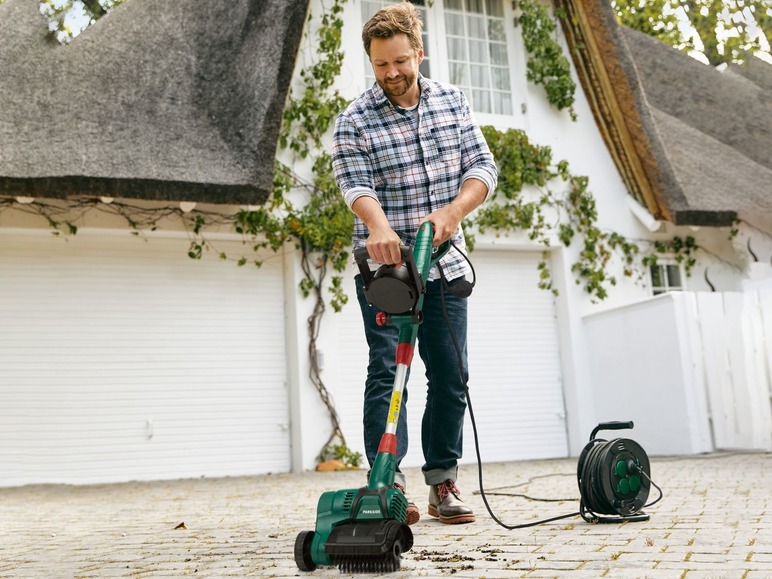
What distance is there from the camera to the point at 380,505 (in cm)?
220

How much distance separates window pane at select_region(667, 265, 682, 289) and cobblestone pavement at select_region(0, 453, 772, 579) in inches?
158

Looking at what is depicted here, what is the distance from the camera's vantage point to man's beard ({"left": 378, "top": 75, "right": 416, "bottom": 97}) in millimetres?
3082

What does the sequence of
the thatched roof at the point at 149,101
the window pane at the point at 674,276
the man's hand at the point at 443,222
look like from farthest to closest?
the window pane at the point at 674,276 < the thatched roof at the point at 149,101 < the man's hand at the point at 443,222

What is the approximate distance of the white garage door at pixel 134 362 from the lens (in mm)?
7094

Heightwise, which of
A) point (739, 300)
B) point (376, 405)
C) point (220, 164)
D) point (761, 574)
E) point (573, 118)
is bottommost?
point (761, 574)

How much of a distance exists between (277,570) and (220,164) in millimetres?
5191

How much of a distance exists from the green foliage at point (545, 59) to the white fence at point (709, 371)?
248 centimetres

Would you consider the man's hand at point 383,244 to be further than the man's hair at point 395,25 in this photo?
No

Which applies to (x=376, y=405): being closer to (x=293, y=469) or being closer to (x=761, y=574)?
(x=761, y=574)

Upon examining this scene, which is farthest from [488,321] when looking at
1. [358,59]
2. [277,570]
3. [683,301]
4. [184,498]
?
[277,570]

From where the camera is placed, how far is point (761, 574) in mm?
2004

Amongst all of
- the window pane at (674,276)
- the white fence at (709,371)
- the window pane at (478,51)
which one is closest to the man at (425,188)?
the white fence at (709,371)

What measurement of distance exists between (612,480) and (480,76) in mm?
6569

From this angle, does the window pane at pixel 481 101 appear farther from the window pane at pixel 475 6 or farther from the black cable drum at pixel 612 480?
the black cable drum at pixel 612 480
